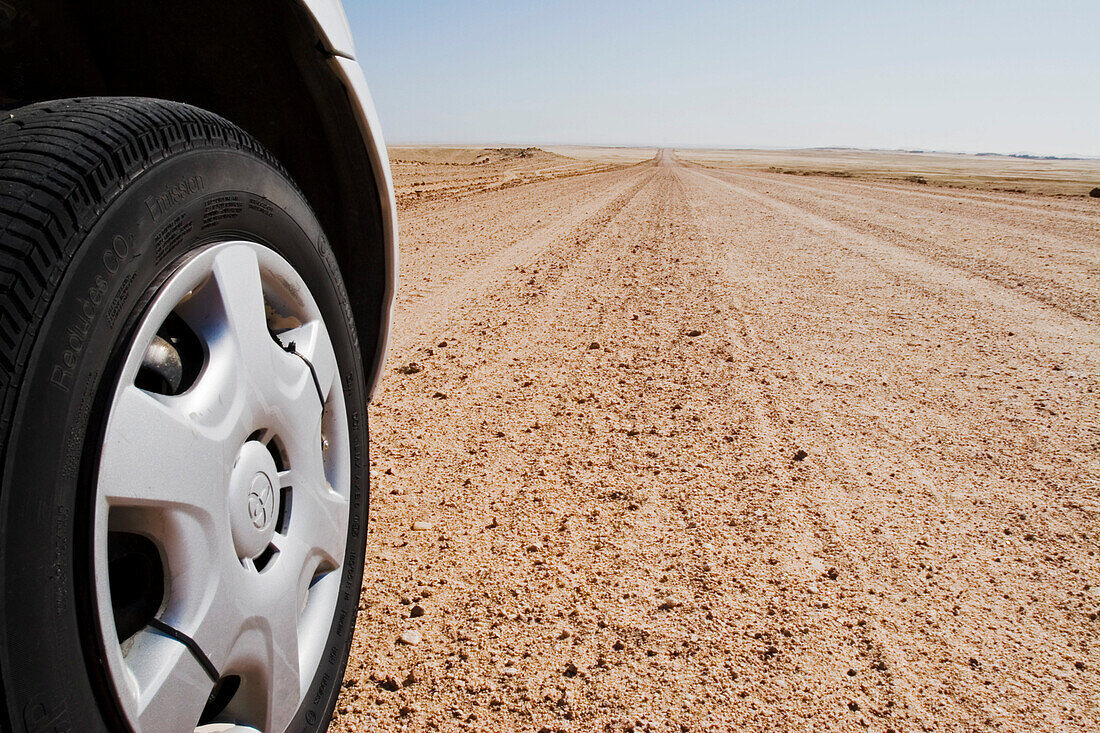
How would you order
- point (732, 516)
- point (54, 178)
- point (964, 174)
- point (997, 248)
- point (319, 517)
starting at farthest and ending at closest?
point (964, 174) < point (997, 248) < point (732, 516) < point (319, 517) < point (54, 178)

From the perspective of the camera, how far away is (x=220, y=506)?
1.12 m

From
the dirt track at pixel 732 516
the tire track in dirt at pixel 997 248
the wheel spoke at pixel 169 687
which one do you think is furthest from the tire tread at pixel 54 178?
the tire track in dirt at pixel 997 248

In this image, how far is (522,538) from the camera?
2.48 meters

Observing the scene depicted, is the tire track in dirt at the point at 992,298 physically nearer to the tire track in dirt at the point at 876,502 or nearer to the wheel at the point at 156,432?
the tire track in dirt at the point at 876,502

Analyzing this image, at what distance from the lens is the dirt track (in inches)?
71.9

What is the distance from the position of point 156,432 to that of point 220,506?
6.5 inches

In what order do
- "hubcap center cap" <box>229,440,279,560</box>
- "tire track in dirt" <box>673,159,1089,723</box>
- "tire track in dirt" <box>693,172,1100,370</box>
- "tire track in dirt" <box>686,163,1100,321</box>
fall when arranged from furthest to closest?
"tire track in dirt" <box>686,163,1100,321</box> → "tire track in dirt" <box>693,172,1100,370</box> → "tire track in dirt" <box>673,159,1089,723</box> → "hubcap center cap" <box>229,440,279,560</box>

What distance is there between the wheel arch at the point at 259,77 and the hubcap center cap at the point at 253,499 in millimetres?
858

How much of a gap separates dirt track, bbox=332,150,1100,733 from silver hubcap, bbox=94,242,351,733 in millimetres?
546

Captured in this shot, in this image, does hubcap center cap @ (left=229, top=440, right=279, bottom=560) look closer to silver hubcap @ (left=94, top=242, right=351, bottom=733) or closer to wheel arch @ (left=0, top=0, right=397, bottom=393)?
silver hubcap @ (left=94, top=242, right=351, bottom=733)

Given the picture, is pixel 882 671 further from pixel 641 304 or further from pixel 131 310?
pixel 641 304

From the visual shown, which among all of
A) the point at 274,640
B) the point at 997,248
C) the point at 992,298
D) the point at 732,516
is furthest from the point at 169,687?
the point at 997,248

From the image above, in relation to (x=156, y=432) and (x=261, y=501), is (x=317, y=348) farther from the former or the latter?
(x=156, y=432)

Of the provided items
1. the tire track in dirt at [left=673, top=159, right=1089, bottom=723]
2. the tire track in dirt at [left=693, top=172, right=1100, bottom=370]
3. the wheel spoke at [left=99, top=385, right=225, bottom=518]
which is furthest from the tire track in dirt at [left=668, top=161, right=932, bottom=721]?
the tire track in dirt at [left=693, top=172, right=1100, bottom=370]
